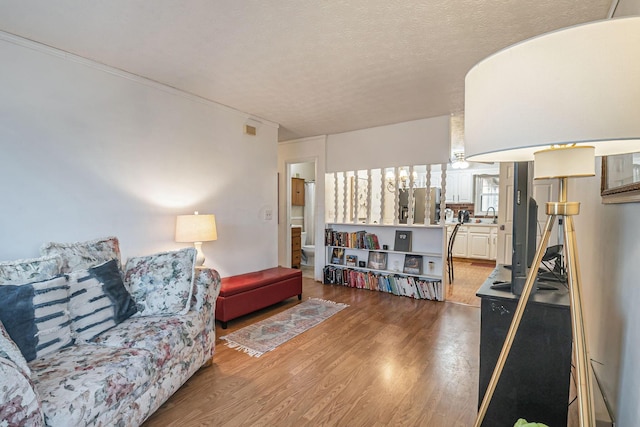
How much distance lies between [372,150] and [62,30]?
365cm

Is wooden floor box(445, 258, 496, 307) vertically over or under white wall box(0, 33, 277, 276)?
under

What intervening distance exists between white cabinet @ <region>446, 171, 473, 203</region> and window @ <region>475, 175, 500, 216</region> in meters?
0.16

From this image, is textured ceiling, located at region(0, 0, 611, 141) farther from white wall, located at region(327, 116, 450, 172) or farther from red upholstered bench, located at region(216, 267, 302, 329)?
red upholstered bench, located at region(216, 267, 302, 329)

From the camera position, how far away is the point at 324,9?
1.84 m

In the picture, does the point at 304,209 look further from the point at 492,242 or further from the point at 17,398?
the point at 17,398

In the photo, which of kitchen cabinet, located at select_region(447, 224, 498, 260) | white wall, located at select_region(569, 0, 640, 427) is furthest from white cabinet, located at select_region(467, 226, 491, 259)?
white wall, located at select_region(569, 0, 640, 427)

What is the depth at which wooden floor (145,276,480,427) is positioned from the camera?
175 cm

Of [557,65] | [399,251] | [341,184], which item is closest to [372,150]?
[341,184]

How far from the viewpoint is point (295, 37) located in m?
2.15

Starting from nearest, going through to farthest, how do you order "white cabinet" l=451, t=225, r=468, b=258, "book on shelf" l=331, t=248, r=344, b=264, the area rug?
the area rug
"book on shelf" l=331, t=248, r=344, b=264
"white cabinet" l=451, t=225, r=468, b=258

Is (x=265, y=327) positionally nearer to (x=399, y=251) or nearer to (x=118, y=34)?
(x=399, y=251)

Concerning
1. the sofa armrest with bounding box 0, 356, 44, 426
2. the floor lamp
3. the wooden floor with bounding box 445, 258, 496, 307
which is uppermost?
the floor lamp

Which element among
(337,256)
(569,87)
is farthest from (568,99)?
(337,256)

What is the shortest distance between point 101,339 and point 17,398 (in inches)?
27.0
